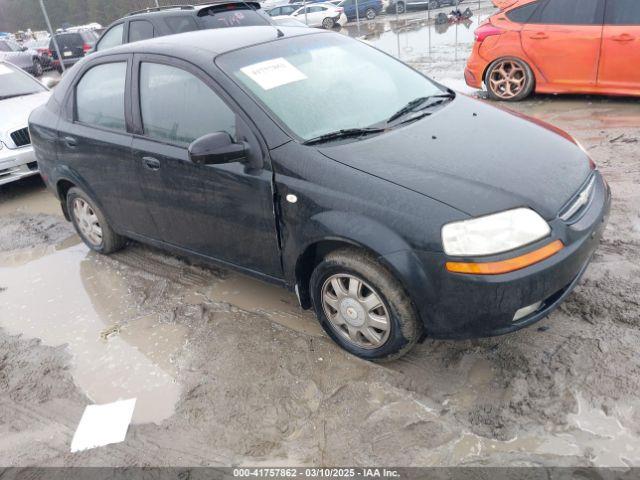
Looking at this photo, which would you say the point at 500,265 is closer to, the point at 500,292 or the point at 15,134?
the point at 500,292

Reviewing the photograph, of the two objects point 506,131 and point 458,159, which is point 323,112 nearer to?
point 458,159

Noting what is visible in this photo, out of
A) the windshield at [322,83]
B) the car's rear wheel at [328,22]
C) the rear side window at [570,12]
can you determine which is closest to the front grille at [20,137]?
the windshield at [322,83]

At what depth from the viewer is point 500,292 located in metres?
2.41

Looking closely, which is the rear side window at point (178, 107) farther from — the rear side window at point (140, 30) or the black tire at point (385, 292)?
the rear side window at point (140, 30)

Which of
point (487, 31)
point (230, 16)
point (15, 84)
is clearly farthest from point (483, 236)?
point (15, 84)

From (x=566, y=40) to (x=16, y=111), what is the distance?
6.94 metres

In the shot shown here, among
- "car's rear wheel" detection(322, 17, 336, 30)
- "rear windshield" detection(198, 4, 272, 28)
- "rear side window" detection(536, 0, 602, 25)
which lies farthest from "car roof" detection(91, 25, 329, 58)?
"car's rear wheel" detection(322, 17, 336, 30)

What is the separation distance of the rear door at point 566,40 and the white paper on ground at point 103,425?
6395 mm

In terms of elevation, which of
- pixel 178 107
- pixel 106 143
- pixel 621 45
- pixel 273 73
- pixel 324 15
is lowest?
pixel 324 15

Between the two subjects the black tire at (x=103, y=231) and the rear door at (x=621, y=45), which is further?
the rear door at (x=621, y=45)

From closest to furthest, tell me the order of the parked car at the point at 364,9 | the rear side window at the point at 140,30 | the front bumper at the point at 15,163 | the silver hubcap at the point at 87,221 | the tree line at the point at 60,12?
the silver hubcap at the point at 87,221, the front bumper at the point at 15,163, the rear side window at the point at 140,30, the parked car at the point at 364,9, the tree line at the point at 60,12

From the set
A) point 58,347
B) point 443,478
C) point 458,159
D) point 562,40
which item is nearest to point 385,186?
point 458,159

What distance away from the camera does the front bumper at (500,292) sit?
241cm

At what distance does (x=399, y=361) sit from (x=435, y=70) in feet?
26.6
